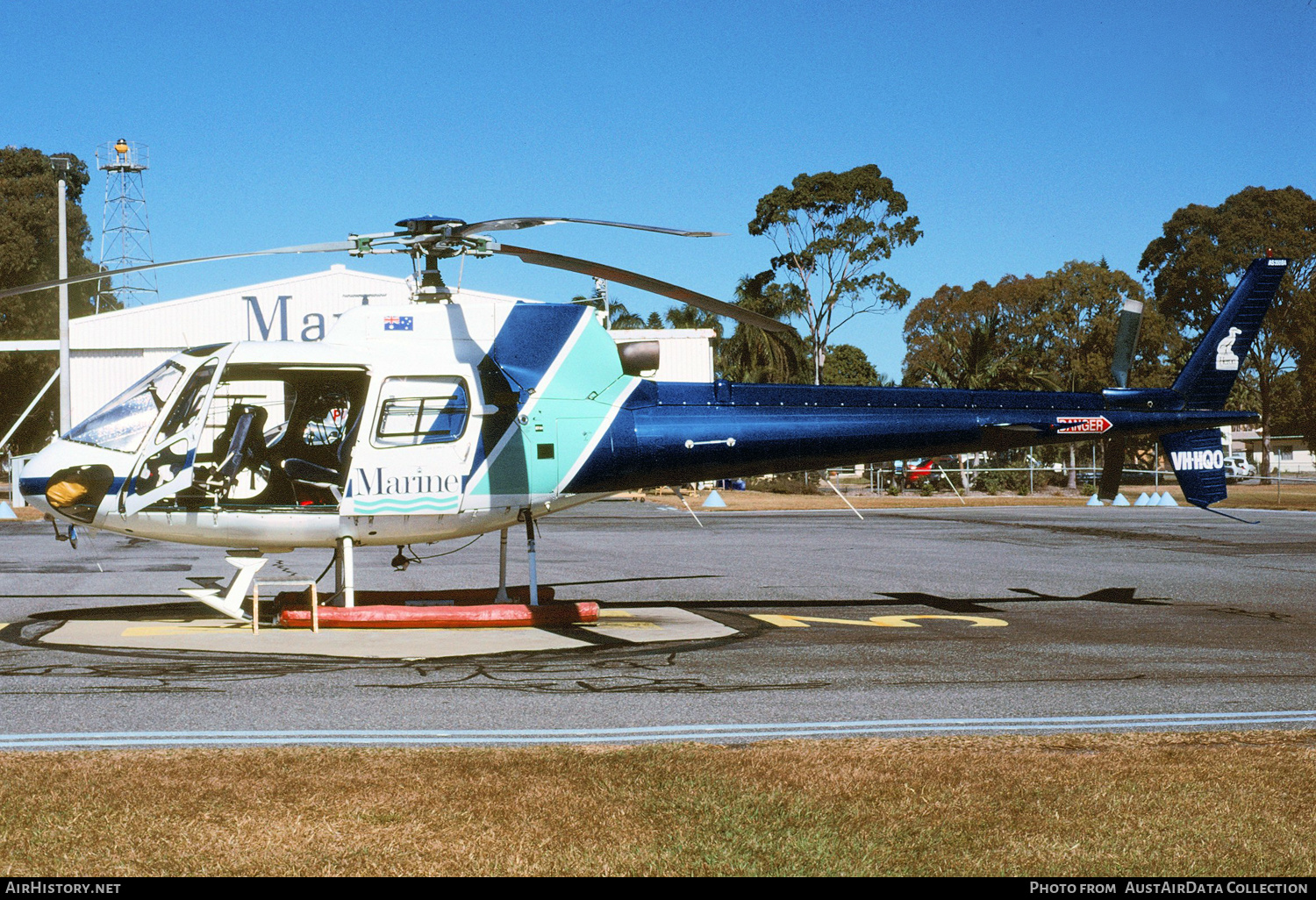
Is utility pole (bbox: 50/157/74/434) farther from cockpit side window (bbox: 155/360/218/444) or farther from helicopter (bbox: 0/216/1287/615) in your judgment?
cockpit side window (bbox: 155/360/218/444)

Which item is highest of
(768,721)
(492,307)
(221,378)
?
(492,307)

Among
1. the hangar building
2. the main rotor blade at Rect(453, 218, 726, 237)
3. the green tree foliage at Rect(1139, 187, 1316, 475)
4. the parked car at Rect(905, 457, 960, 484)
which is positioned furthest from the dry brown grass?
the green tree foliage at Rect(1139, 187, 1316, 475)

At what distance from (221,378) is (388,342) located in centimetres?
163

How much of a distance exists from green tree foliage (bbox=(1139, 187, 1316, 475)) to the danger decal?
61.6 m

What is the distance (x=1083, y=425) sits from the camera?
13266 mm

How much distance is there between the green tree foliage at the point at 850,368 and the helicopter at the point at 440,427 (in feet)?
222

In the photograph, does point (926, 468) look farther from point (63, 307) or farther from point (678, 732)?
point (678, 732)

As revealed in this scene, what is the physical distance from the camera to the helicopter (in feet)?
35.1

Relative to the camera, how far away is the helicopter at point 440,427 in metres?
10.7

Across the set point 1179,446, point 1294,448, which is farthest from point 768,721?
point 1294,448

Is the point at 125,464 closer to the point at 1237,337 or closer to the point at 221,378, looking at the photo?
the point at 221,378

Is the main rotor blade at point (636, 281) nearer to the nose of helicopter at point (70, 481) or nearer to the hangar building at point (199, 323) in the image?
the nose of helicopter at point (70, 481)

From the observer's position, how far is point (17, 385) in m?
57.4

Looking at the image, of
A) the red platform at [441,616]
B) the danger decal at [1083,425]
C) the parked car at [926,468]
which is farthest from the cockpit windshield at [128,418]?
the parked car at [926,468]
